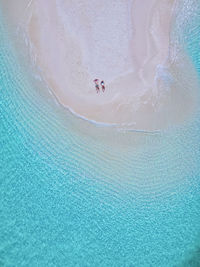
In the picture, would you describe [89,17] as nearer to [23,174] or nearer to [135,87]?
[135,87]

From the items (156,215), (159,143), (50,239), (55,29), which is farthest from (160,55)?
(50,239)

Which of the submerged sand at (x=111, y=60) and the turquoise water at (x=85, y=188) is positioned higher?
the submerged sand at (x=111, y=60)

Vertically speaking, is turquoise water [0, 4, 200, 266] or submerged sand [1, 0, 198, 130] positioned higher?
submerged sand [1, 0, 198, 130]

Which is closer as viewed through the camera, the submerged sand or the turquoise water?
the turquoise water

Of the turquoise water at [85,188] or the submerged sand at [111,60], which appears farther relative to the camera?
the submerged sand at [111,60]
